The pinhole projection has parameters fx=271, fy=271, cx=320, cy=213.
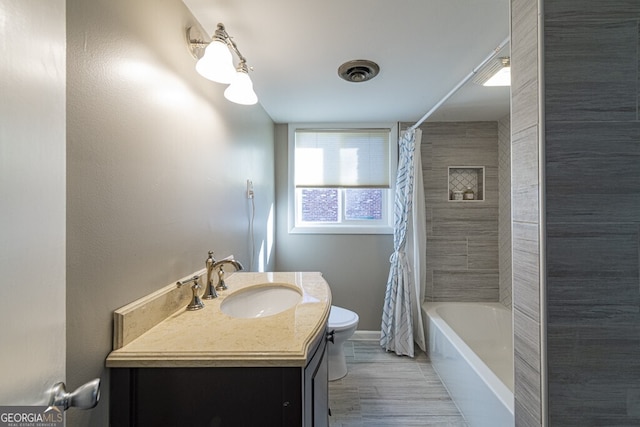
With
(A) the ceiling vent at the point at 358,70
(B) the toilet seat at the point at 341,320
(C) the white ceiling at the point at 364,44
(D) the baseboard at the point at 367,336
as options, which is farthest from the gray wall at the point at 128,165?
(D) the baseboard at the point at 367,336

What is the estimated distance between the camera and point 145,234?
0.93 metres

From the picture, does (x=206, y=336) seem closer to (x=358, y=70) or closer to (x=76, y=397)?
(x=76, y=397)

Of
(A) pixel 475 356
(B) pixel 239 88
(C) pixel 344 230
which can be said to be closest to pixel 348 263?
(C) pixel 344 230

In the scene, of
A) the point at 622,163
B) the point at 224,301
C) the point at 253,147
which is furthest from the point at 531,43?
the point at 253,147

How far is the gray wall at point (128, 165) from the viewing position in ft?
2.27

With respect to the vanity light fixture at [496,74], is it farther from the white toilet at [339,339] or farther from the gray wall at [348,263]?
the white toilet at [339,339]

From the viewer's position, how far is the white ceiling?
47.9 inches

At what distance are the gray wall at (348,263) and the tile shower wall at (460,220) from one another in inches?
18.8

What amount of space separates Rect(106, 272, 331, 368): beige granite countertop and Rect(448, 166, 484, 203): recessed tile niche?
2119 mm

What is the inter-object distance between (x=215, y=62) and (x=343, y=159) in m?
1.82

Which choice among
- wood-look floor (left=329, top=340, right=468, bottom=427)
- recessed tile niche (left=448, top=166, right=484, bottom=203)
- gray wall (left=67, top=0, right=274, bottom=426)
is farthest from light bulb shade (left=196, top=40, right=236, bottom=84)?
recessed tile niche (left=448, top=166, right=484, bottom=203)

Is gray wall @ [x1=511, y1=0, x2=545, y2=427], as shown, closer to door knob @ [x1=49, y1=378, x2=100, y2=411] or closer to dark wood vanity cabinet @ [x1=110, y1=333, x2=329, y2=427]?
dark wood vanity cabinet @ [x1=110, y1=333, x2=329, y2=427]

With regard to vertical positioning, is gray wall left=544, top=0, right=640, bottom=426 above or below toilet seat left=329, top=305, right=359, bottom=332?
above

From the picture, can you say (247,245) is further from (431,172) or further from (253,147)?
(431,172)
